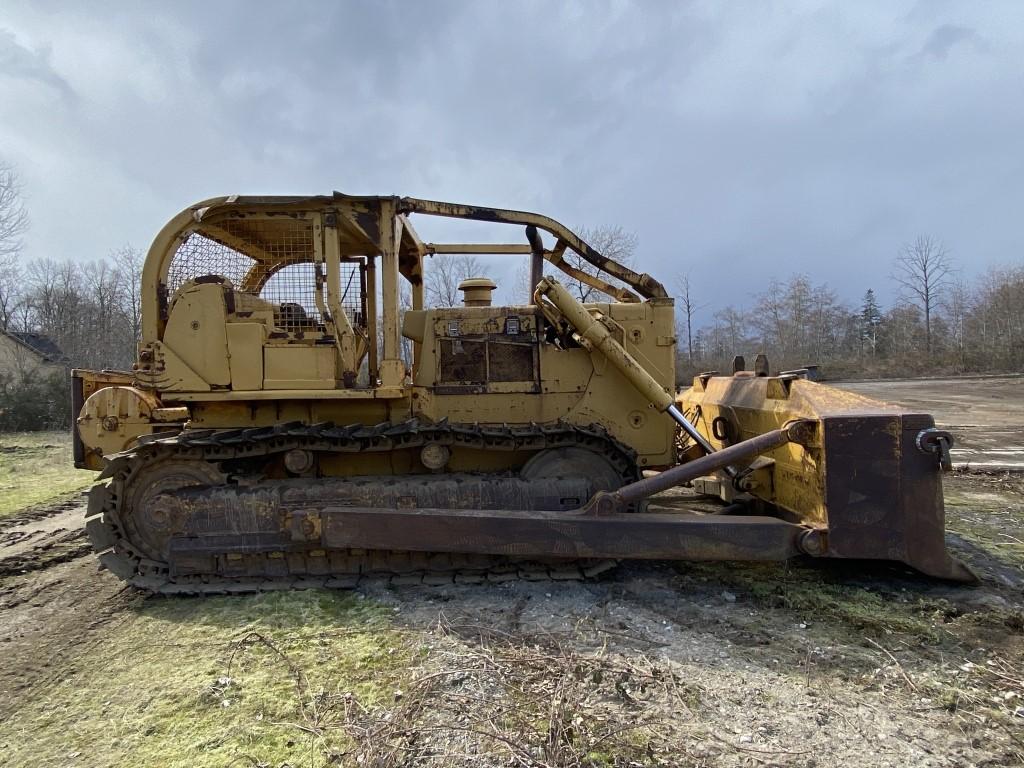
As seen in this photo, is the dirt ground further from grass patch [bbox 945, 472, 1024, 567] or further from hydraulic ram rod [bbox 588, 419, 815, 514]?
hydraulic ram rod [bbox 588, 419, 815, 514]

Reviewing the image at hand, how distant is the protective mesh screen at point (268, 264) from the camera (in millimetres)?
4863

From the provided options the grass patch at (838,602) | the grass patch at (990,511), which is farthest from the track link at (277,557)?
the grass patch at (990,511)

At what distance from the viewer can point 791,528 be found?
4.03 metres

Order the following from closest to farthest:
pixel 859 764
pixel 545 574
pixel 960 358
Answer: pixel 859 764, pixel 545 574, pixel 960 358

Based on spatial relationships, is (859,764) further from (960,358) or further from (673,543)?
(960,358)

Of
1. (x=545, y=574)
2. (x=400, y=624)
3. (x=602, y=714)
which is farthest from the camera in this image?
(x=545, y=574)

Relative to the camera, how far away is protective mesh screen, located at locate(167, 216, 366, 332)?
16.0 ft

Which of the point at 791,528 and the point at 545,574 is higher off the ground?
the point at 791,528

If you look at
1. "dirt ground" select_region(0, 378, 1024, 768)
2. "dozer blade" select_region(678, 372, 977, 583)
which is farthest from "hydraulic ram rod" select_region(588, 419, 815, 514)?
"dirt ground" select_region(0, 378, 1024, 768)

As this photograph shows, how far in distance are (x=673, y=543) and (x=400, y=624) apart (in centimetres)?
197

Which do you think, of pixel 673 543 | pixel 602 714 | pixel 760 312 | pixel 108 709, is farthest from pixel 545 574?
pixel 760 312

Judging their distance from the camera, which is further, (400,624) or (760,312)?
(760,312)

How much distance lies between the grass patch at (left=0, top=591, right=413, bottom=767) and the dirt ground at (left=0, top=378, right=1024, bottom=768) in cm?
2

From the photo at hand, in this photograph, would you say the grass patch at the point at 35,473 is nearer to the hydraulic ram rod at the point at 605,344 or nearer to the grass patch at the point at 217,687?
the grass patch at the point at 217,687
